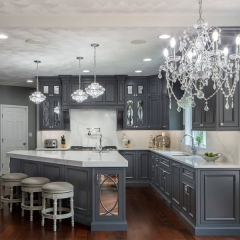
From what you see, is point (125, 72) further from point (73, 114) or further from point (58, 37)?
point (58, 37)

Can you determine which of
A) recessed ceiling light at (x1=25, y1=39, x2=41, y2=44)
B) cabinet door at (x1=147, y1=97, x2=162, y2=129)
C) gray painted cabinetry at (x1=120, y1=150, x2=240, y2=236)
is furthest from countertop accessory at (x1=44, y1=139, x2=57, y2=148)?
gray painted cabinetry at (x1=120, y1=150, x2=240, y2=236)

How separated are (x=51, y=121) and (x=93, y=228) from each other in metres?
4.11

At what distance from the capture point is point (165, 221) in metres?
4.76

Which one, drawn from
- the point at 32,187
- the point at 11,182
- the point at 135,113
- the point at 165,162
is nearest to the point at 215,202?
the point at 165,162

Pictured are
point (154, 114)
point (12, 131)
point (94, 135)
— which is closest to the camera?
point (154, 114)

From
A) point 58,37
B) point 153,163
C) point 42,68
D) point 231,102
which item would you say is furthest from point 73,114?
point 231,102

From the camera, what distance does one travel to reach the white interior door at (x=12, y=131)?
9047mm

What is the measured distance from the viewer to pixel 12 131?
9227 millimetres

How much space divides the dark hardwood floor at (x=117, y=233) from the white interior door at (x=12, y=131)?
377cm

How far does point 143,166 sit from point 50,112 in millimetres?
2754

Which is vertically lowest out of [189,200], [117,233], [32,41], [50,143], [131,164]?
[117,233]

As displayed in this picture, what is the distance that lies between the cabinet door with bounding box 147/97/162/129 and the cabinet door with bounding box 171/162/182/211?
2.53m

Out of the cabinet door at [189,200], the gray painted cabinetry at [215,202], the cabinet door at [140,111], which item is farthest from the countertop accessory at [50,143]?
the gray painted cabinetry at [215,202]

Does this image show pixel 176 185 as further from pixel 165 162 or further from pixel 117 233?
pixel 117 233
